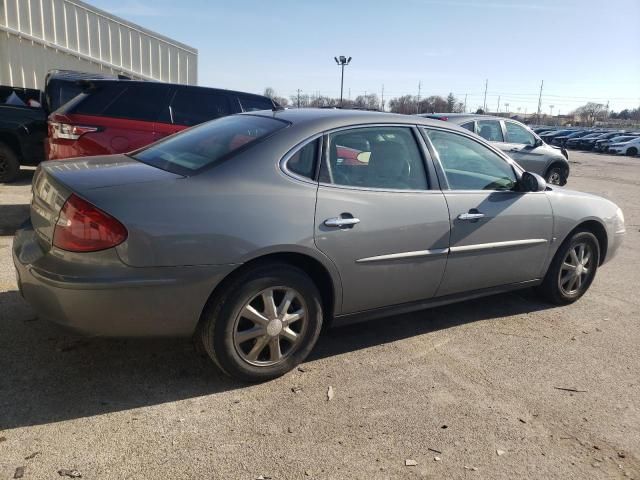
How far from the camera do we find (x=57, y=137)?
6098 mm

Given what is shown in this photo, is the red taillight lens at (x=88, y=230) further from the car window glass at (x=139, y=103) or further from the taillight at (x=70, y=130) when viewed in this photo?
the car window glass at (x=139, y=103)

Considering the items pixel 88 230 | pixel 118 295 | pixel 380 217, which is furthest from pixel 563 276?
pixel 88 230

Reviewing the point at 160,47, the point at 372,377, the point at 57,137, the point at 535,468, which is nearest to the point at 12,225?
the point at 57,137

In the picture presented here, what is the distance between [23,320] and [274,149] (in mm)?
2185

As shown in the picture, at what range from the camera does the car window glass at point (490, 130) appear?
10.4m

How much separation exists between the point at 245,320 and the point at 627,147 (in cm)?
4158

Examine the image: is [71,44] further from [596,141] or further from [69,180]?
[596,141]

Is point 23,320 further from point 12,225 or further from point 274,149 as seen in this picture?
point 12,225

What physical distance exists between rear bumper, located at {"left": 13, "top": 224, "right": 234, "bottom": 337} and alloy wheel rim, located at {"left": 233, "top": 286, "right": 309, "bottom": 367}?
0.28m

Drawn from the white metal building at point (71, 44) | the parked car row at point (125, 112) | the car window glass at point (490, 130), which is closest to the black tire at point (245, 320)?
the parked car row at point (125, 112)

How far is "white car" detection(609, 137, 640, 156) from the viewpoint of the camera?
122ft

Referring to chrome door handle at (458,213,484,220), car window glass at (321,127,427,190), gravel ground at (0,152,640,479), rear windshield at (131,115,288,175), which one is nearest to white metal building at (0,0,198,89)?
gravel ground at (0,152,640,479)

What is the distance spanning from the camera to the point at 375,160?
3.54 meters

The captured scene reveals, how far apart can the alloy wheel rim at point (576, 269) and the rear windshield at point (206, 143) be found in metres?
2.89
